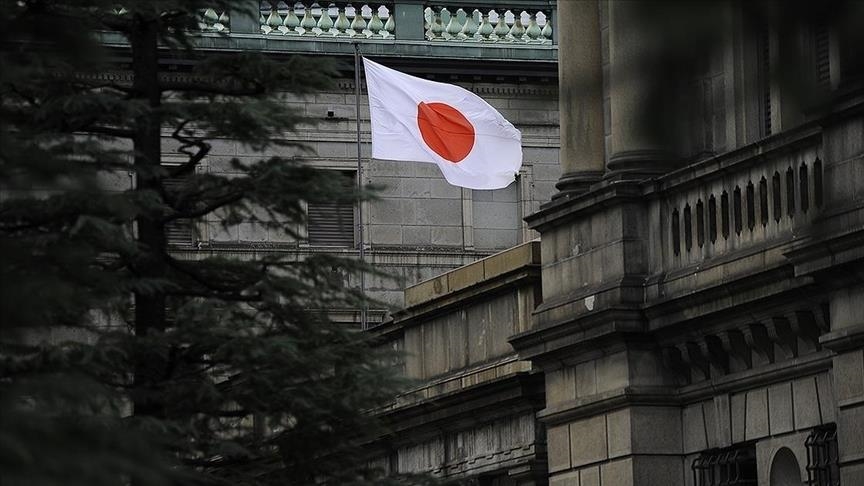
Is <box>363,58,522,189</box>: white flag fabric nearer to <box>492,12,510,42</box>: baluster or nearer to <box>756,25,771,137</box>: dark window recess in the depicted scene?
<box>492,12,510,42</box>: baluster

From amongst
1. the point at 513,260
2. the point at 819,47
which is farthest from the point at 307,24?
the point at 819,47

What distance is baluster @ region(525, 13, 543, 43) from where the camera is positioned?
156 ft

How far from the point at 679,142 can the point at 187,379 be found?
1156cm

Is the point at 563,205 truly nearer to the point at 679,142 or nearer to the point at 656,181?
the point at 656,181

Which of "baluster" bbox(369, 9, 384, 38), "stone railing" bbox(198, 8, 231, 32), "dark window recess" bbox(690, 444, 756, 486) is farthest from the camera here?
"baluster" bbox(369, 9, 384, 38)

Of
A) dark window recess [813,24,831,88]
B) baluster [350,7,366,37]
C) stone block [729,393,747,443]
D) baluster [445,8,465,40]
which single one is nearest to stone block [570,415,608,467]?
stone block [729,393,747,443]

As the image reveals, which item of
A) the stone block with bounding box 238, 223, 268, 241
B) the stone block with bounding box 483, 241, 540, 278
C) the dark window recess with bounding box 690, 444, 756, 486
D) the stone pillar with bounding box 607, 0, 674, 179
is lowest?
the stone pillar with bounding box 607, 0, 674, 179

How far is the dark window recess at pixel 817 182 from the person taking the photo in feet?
66.5

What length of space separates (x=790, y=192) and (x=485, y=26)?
87.4 feet

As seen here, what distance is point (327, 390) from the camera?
17875 mm

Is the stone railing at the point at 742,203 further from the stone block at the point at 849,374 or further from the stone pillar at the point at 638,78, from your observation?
the stone pillar at the point at 638,78

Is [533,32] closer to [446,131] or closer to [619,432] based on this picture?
[446,131]

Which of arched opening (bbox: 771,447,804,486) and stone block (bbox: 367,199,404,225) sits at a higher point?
stone block (bbox: 367,199,404,225)

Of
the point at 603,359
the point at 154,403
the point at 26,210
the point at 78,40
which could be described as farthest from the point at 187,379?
the point at 78,40
